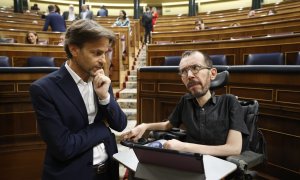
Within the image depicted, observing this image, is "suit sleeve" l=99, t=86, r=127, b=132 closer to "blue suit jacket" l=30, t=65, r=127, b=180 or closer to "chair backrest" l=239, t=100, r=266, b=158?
"blue suit jacket" l=30, t=65, r=127, b=180

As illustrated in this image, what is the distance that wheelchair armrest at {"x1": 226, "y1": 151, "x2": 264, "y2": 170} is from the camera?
40.3 inches

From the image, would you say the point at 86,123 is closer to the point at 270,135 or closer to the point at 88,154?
the point at 88,154

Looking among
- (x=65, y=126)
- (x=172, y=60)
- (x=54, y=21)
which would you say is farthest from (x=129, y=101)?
(x=54, y=21)

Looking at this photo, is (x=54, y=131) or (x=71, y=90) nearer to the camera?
(x=54, y=131)

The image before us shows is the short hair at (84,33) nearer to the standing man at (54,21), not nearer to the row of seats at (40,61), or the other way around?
the row of seats at (40,61)

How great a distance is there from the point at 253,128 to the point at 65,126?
86cm

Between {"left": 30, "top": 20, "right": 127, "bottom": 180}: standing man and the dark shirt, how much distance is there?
1.37ft

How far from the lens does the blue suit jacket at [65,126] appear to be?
1.00 m

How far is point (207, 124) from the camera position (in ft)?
4.31

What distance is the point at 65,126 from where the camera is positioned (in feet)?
3.43

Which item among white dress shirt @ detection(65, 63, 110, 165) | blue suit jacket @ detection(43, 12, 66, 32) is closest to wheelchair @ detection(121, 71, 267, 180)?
white dress shirt @ detection(65, 63, 110, 165)

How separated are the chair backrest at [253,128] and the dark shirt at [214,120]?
0.17 ft

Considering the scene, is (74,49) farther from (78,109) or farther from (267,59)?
(267,59)

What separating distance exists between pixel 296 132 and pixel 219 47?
6.03ft
